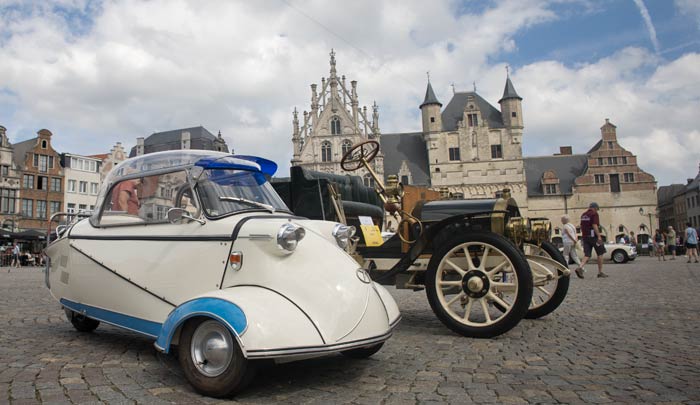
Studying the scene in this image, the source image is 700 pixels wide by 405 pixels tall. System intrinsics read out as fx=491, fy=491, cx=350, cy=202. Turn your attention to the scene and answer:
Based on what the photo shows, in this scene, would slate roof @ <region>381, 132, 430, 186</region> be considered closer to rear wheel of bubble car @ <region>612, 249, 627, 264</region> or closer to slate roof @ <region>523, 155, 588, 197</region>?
slate roof @ <region>523, 155, 588, 197</region>

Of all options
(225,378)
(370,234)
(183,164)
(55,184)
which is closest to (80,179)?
(55,184)

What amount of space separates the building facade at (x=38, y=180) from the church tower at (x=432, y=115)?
117 ft

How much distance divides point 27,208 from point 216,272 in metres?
46.4

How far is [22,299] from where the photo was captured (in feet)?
26.1

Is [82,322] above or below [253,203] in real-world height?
below

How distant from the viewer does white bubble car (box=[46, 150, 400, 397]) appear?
2.82 meters

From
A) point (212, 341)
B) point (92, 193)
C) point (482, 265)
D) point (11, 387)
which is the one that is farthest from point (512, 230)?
point (92, 193)

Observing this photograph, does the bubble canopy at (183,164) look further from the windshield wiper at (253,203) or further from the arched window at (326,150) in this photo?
the arched window at (326,150)

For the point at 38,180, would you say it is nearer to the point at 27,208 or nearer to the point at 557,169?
the point at 27,208

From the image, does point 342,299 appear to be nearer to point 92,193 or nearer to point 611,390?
point 611,390

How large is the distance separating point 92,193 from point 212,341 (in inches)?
1990

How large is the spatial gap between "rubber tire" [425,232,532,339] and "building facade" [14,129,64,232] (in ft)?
145

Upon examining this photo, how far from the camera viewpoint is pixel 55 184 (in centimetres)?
4394

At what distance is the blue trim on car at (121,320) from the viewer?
3611 millimetres
